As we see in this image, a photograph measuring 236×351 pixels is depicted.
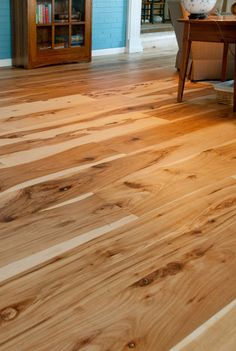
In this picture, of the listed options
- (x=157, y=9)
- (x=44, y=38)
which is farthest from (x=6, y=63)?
(x=157, y=9)

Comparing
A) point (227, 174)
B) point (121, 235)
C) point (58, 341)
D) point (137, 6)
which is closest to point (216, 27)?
point (227, 174)

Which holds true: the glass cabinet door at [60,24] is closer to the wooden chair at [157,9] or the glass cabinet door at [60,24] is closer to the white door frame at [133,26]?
the white door frame at [133,26]

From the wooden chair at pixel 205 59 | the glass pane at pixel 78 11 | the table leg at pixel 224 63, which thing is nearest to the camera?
the table leg at pixel 224 63

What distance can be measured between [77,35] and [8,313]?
4191mm

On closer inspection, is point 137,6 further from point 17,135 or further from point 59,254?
point 59,254

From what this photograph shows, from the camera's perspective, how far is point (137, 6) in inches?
223

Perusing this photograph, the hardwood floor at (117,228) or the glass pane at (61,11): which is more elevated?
the glass pane at (61,11)

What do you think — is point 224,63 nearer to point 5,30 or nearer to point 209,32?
point 209,32

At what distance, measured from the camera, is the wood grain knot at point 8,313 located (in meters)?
1.15

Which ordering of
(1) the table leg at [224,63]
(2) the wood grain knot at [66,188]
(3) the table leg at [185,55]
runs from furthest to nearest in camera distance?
1. (1) the table leg at [224,63]
2. (3) the table leg at [185,55]
3. (2) the wood grain knot at [66,188]

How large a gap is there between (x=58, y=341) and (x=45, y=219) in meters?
0.63

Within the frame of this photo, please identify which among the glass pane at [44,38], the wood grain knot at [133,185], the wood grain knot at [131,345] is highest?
the glass pane at [44,38]

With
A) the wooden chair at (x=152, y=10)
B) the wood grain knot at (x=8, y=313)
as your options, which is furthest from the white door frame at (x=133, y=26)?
the wood grain knot at (x=8, y=313)

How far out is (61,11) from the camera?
15.5ft
